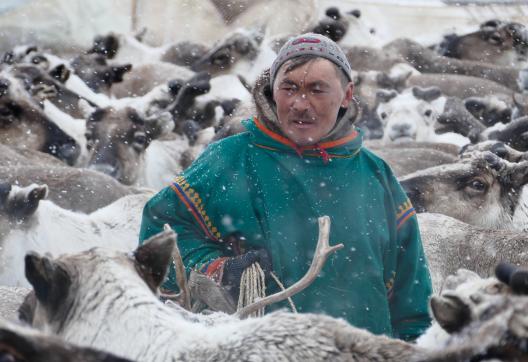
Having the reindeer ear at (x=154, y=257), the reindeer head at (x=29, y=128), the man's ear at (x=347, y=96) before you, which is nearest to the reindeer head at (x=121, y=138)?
the reindeer head at (x=29, y=128)

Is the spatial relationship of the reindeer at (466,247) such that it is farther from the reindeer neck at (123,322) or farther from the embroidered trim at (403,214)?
the reindeer neck at (123,322)

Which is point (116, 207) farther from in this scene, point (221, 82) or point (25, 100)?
point (221, 82)

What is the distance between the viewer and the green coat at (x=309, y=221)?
3.44m

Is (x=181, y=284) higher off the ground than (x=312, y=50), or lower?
lower

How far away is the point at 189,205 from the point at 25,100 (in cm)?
691

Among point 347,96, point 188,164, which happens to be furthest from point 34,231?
point 188,164

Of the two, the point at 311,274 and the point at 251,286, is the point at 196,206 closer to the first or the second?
the point at 251,286

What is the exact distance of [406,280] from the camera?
3584 mm

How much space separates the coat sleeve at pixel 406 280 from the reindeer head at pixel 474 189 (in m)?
3.50

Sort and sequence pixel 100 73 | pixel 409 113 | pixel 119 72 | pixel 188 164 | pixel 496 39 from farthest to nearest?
1. pixel 496 39
2. pixel 100 73
3. pixel 119 72
4. pixel 409 113
5. pixel 188 164

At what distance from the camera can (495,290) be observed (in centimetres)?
269

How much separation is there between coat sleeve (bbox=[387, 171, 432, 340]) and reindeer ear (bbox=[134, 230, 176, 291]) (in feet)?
3.51

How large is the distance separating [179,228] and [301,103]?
0.59m

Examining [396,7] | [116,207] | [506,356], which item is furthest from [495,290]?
[396,7]
